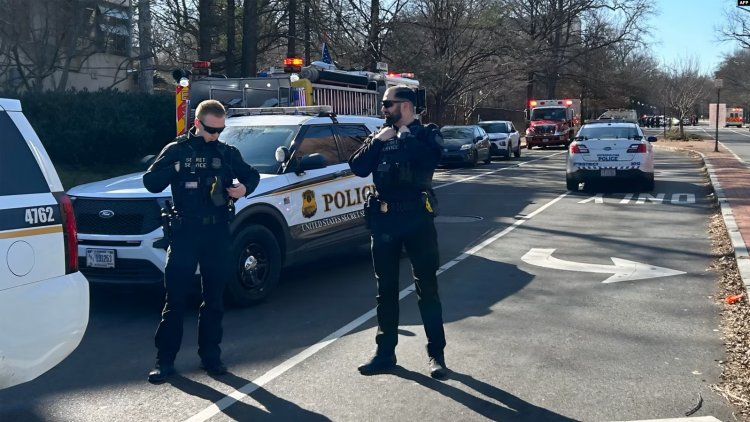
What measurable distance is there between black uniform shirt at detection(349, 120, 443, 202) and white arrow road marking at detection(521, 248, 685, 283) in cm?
418

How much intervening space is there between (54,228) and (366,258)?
6.42 metres

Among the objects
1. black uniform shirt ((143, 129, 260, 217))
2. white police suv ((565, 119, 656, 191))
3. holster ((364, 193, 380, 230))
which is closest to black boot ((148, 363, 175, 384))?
black uniform shirt ((143, 129, 260, 217))

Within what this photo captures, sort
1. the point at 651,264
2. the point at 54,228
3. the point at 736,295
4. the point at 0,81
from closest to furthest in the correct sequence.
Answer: the point at 54,228 → the point at 736,295 → the point at 651,264 → the point at 0,81

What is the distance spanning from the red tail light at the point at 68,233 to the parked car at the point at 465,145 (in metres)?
22.3

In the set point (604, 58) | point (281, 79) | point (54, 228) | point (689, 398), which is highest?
point (604, 58)

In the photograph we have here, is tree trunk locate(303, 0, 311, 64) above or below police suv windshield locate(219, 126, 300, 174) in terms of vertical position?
above

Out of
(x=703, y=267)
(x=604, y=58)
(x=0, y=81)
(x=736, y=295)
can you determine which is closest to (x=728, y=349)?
(x=736, y=295)

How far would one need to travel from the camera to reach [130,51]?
79.4 ft

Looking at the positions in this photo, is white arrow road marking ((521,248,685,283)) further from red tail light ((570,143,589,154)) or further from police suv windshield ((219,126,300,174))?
red tail light ((570,143,589,154))

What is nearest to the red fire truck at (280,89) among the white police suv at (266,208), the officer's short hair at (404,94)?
the white police suv at (266,208)

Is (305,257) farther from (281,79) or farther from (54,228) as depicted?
(281,79)

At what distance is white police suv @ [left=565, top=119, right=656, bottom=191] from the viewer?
1794 cm

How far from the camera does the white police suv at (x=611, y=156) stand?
17938 millimetres

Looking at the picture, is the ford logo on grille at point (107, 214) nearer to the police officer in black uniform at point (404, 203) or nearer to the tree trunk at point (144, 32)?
the police officer in black uniform at point (404, 203)
